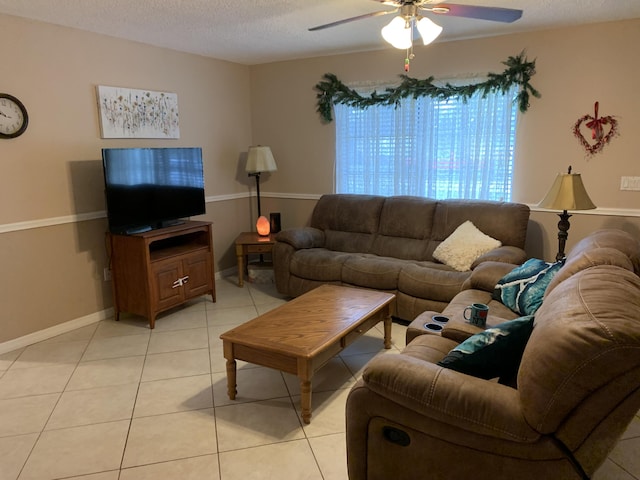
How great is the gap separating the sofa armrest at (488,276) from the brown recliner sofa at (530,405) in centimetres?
125

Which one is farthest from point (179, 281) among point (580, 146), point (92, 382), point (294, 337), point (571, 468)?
point (580, 146)

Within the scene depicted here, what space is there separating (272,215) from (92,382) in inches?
104

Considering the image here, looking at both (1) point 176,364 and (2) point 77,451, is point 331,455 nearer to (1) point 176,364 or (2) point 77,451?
(2) point 77,451

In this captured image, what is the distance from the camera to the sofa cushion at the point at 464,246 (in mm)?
3699

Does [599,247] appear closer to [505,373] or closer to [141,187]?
[505,373]

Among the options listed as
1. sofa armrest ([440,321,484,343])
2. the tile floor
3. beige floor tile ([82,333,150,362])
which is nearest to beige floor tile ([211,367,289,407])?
the tile floor

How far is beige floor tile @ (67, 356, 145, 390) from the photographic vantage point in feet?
9.47

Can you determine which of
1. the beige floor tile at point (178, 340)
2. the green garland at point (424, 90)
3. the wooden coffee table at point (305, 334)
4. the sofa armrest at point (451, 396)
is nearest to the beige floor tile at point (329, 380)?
the wooden coffee table at point (305, 334)

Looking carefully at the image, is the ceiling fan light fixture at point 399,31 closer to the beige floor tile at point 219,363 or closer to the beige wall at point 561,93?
the beige wall at point 561,93

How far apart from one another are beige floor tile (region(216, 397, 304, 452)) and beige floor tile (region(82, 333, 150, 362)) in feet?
3.66

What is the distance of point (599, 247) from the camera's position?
7.53 feet

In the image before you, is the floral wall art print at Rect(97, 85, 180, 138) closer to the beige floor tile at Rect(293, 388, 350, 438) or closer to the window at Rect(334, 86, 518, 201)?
the window at Rect(334, 86, 518, 201)

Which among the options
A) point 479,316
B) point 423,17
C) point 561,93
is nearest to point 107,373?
point 479,316

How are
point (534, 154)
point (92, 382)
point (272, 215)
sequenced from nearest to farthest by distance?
point (92, 382) → point (534, 154) → point (272, 215)
